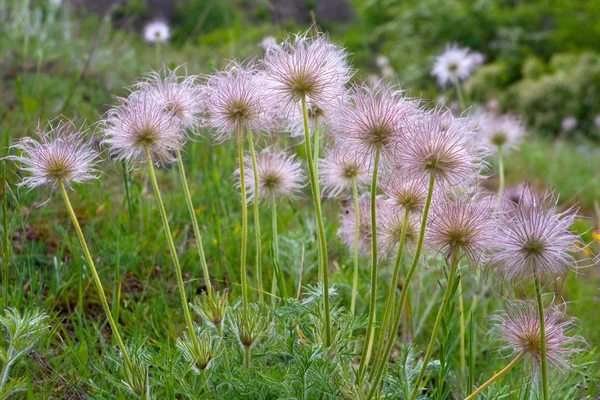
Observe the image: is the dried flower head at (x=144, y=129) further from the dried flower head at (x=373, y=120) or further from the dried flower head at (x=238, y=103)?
the dried flower head at (x=373, y=120)

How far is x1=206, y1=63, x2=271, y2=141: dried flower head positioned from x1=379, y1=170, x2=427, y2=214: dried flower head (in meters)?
0.39

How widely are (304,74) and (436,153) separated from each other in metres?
0.41

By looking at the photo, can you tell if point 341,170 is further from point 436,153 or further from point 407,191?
point 436,153

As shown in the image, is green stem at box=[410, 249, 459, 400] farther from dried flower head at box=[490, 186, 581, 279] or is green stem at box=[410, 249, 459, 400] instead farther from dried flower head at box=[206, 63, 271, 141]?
dried flower head at box=[206, 63, 271, 141]

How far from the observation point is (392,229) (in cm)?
193

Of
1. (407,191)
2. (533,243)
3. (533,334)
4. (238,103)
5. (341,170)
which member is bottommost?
(533,334)

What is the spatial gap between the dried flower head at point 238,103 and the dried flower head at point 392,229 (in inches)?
17.6

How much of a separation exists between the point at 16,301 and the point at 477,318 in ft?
6.85

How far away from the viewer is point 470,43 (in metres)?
17.3

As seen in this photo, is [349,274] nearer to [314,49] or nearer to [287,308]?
[287,308]

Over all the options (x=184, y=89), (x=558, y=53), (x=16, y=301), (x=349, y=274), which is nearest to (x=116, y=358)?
(x=16, y=301)

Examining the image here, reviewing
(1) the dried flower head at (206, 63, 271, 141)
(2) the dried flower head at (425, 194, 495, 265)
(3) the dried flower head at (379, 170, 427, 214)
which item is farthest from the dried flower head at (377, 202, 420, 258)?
(1) the dried flower head at (206, 63, 271, 141)

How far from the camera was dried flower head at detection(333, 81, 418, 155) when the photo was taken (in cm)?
161

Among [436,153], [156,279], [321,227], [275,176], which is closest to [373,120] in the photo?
[436,153]
